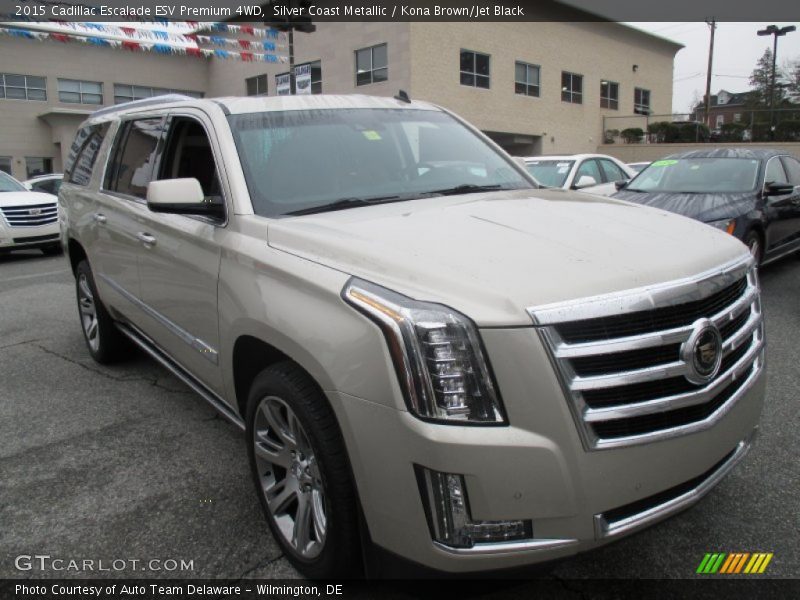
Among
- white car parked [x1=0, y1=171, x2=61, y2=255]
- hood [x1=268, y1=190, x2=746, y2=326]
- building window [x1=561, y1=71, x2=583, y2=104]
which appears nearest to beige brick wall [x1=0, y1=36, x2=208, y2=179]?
building window [x1=561, y1=71, x2=583, y2=104]

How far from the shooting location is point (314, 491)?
2.36m

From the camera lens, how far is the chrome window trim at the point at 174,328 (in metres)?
3.04

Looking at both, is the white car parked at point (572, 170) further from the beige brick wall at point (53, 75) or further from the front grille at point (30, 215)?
the beige brick wall at point (53, 75)

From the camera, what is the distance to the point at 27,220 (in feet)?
39.7

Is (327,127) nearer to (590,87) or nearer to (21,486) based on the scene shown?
(21,486)

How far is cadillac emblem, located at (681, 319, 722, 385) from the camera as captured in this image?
2.03 metres

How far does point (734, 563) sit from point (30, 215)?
42.1 ft

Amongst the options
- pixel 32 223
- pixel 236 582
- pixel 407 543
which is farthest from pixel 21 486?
pixel 32 223

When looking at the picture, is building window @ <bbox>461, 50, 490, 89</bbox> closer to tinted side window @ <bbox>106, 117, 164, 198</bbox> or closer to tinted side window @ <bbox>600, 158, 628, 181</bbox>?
tinted side window @ <bbox>600, 158, 628, 181</bbox>

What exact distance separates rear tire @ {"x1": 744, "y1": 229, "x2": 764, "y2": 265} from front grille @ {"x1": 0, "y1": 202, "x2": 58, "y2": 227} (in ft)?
37.9

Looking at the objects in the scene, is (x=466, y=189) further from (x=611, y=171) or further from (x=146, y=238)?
(x=611, y=171)

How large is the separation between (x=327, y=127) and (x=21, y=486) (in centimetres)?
237

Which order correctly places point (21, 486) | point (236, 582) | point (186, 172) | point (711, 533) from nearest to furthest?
point (236, 582), point (711, 533), point (21, 486), point (186, 172)

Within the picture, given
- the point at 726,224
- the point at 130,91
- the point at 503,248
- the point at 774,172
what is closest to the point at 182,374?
the point at 503,248
